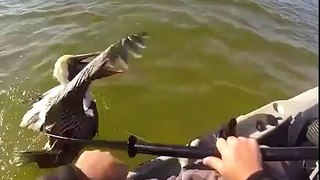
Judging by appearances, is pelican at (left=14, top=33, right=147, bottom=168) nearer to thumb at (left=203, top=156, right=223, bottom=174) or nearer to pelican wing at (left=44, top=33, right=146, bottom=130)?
pelican wing at (left=44, top=33, right=146, bottom=130)

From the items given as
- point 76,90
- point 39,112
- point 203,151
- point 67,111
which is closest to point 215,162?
point 203,151

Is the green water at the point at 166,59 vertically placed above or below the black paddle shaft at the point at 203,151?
below

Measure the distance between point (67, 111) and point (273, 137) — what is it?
3.43ft

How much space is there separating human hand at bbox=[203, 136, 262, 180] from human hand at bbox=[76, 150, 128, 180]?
1.92 ft

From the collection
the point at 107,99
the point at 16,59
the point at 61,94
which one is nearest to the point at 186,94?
the point at 107,99

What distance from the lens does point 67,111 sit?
9.18 feet

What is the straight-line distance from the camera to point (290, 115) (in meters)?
2.98

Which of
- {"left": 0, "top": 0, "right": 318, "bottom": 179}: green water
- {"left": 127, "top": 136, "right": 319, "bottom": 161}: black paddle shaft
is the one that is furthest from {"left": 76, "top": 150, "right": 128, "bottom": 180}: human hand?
{"left": 0, "top": 0, "right": 318, "bottom": 179}: green water

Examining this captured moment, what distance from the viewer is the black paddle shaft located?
1923 mm

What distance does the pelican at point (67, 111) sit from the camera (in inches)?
105

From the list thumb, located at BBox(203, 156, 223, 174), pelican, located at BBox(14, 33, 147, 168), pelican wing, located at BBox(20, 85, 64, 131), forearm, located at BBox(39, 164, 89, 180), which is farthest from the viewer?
pelican wing, located at BBox(20, 85, 64, 131)

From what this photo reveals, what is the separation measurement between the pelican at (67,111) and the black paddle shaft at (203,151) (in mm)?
535

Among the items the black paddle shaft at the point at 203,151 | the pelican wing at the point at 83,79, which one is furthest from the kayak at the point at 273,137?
the pelican wing at the point at 83,79

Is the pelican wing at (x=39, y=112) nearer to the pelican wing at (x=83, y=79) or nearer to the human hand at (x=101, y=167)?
the pelican wing at (x=83, y=79)
